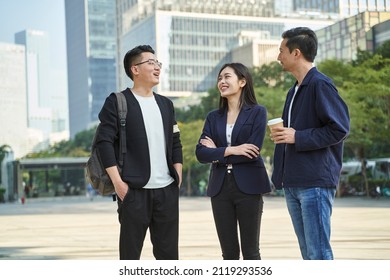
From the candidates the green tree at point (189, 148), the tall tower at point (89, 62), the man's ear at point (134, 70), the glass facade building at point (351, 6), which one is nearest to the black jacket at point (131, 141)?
the man's ear at point (134, 70)

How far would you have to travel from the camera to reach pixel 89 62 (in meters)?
28.0

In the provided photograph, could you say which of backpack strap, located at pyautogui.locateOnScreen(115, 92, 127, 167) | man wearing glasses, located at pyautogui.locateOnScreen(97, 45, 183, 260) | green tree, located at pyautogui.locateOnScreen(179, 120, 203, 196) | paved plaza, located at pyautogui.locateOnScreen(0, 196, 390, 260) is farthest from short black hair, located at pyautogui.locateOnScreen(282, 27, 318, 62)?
green tree, located at pyautogui.locateOnScreen(179, 120, 203, 196)

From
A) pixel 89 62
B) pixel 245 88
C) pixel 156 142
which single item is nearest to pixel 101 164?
pixel 156 142

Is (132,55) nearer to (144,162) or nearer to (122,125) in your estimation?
(122,125)

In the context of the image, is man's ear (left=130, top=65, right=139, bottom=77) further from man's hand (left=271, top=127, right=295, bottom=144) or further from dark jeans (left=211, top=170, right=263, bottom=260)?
man's hand (left=271, top=127, right=295, bottom=144)

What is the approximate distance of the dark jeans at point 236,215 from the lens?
4.09 metres

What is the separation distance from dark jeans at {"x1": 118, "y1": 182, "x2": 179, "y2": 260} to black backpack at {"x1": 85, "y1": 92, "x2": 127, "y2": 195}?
0.14m

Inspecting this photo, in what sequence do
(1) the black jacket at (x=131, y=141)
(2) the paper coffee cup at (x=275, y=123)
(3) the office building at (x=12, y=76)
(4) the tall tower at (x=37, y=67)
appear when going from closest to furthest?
(2) the paper coffee cup at (x=275, y=123)
(1) the black jacket at (x=131, y=141)
(4) the tall tower at (x=37, y=67)
(3) the office building at (x=12, y=76)

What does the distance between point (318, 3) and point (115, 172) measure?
299 centimetres

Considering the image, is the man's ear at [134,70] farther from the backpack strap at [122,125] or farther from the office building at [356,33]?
the office building at [356,33]

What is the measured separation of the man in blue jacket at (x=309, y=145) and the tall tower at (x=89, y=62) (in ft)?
11.4

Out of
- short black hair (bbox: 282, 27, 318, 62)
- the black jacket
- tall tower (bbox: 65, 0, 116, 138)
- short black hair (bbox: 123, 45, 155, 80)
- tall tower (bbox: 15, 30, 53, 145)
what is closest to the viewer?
short black hair (bbox: 282, 27, 318, 62)

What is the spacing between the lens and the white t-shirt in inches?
163

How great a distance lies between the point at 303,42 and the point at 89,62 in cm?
2470
